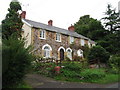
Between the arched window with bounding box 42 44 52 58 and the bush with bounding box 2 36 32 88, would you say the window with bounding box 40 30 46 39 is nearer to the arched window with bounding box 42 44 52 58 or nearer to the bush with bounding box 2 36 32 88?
the arched window with bounding box 42 44 52 58

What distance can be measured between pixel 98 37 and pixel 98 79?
27.6 metres

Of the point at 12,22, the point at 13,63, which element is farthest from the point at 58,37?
the point at 13,63

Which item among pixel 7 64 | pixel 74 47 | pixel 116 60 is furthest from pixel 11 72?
pixel 74 47

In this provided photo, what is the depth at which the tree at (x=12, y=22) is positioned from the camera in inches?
690

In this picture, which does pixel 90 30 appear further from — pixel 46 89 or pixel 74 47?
pixel 46 89

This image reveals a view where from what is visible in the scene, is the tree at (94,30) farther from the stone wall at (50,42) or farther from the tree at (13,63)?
the tree at (13,63)

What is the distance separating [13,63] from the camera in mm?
7484

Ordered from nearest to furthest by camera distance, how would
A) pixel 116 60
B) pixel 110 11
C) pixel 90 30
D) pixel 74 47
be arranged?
1. pixel 116 60
2. pixel 74 47
3. pixel 110 11
4. pixel 90 30

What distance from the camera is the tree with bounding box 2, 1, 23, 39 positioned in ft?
57.5

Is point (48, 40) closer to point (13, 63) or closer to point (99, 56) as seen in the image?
point (99, 56)

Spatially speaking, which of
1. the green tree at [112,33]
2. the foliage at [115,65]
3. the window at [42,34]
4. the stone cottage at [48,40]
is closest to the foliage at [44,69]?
the foliage at [115,65]

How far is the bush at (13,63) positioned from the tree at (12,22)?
9689mm

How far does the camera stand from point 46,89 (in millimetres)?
8344

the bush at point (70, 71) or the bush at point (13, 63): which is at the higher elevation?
the bush at point (13, 63)
